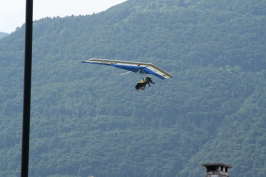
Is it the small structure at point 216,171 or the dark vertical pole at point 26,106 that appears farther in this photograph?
the small structure at point 216,171

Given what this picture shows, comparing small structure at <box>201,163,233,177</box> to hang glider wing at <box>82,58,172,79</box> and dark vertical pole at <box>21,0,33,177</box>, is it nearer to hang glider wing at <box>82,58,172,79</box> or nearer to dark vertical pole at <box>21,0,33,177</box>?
hang glider wing at <box>82,58,172,79</box>

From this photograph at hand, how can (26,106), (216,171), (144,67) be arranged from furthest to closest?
1. (216,171)
2. (144,67)
3. (26,106)

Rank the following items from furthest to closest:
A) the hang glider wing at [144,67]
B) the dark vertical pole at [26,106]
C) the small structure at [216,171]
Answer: the small structure at [216,171] < the hang glider wing at [144,67] < the dark vertical pole at [26,106]

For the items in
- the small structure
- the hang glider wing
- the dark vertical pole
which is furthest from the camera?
the small structure

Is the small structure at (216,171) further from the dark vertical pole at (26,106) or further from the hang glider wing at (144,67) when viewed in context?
the dark vertical pole at (26,106)

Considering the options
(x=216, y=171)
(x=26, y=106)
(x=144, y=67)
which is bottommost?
(x=216, y=171)

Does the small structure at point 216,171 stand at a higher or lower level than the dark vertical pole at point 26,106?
lower

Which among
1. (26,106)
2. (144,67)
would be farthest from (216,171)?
(26,106)

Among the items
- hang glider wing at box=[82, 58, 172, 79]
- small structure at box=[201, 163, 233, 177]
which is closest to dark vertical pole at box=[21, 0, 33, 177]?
hang glider wing at box=[82, 58, 172, 79]

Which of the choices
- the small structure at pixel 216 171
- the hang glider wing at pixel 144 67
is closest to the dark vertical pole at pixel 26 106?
the hang glider wing at pixel 144 67

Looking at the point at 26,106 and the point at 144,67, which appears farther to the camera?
the point at 144,67

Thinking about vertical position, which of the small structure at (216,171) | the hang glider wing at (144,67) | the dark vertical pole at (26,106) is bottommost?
the small structure at (216,171)

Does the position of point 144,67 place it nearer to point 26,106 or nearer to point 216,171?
point 216,171

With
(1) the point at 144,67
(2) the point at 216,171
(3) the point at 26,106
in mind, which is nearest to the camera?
(3) the point at 26,106
